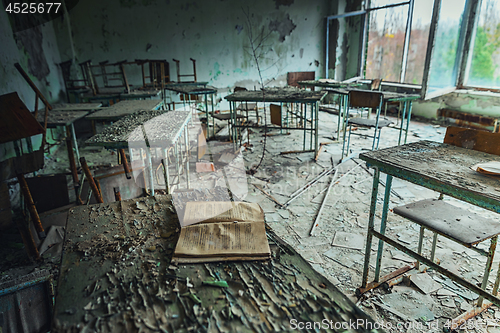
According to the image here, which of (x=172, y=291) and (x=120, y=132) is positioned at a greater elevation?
(x=120, y=132)

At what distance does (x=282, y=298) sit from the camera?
86cm

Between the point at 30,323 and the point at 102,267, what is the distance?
621 mm

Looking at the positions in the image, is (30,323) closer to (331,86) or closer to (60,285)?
(60,285)

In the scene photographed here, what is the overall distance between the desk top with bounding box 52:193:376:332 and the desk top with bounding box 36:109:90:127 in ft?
8.97

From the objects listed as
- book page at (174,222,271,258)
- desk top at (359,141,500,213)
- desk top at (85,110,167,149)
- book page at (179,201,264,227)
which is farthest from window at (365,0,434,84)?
book page at (174,222,271,258)

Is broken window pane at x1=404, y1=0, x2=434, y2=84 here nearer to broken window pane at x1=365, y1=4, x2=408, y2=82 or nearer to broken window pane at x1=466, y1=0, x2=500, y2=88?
broken window pane at x1=365, y1=4, x2=408, y2=82

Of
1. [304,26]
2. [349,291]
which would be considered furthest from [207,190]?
[304,26]

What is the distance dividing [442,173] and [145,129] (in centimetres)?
206

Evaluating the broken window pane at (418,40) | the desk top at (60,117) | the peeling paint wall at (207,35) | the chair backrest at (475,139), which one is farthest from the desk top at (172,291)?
the broken window pane at (418,40)

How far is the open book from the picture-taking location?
1014 millimetres

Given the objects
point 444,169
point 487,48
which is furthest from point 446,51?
point 444,169

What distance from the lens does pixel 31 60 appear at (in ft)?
15.1

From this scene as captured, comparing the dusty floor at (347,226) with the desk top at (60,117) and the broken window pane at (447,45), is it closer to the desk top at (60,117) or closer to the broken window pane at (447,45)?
the desk top at (60,117)

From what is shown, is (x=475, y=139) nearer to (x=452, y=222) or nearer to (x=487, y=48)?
(x=452, y=222)
